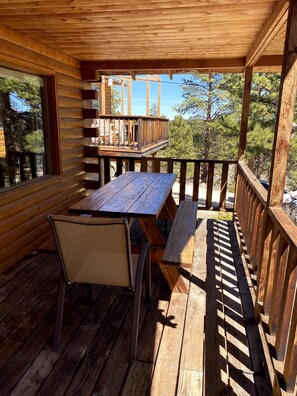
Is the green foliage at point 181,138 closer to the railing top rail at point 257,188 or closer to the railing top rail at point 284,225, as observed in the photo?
the railing top rail at point 257,188

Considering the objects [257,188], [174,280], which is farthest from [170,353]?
[257,188]

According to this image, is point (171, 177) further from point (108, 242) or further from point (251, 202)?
point (108, 242)

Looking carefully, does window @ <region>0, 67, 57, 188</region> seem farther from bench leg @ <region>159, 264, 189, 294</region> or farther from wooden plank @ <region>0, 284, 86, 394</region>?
bench leg @ <region>159, 264, 189, 294</region>

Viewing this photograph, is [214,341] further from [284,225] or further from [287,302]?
[284,225]

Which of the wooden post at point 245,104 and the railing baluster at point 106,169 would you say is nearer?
the wooden post at point 245,104

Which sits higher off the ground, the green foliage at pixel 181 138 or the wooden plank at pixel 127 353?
the green foliage at pixel 181 138

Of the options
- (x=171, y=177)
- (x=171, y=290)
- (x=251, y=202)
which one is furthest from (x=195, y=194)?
(x=171, y=290)

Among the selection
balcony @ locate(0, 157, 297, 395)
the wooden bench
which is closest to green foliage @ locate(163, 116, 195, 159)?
the wooden bench

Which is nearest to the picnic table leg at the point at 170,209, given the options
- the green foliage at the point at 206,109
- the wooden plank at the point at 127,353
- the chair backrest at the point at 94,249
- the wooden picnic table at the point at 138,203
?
the wooden picnic table at the point at 138,203

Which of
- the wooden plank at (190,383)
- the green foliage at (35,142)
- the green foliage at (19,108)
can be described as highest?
A: the green foliage at (19,108)

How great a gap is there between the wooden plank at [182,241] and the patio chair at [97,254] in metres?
0.36

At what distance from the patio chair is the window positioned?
164 cm

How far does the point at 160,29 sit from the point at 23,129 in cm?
187

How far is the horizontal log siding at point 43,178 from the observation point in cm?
298
